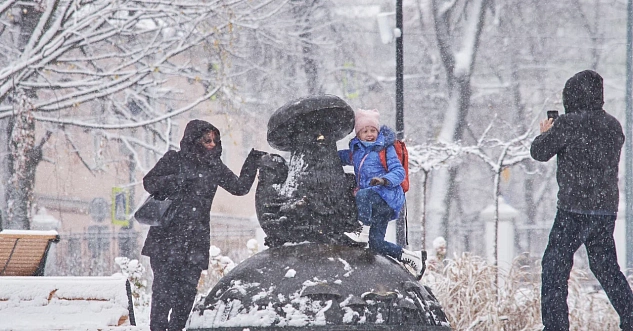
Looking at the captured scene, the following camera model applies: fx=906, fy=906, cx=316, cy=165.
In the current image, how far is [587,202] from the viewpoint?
5.52 meters

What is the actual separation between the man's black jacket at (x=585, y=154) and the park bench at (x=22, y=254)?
4.09m

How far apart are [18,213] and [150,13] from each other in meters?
3.87

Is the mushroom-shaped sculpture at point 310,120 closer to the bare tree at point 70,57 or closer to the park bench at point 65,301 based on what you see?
the park bench at point 65,301

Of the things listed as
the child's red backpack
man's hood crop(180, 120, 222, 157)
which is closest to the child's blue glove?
→ the child's red backpack

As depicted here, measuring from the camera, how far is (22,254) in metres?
7.38

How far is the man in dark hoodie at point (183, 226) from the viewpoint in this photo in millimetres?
6184

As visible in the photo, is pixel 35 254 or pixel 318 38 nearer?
pixel 35 254

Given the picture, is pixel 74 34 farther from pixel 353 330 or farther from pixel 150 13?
pixel 353 330

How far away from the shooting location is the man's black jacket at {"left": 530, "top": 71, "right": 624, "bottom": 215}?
5.54 m

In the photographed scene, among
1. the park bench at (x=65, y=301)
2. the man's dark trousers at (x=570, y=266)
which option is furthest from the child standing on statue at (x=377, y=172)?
the park bench at (x=65, y=301)

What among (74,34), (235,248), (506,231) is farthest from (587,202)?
(235,248)

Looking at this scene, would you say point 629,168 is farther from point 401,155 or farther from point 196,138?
point 401,155

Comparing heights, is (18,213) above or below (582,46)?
below

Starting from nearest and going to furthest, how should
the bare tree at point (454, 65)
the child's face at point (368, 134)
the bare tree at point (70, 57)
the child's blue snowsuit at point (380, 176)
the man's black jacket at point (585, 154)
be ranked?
the child's blue snowsuit at point (380, 176) → the child's face at point (368, 134) → the man's black jacket at point (585, 154) → the bare tree at point (70, 57) → the bare tree at point (454, 65)
